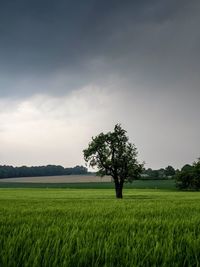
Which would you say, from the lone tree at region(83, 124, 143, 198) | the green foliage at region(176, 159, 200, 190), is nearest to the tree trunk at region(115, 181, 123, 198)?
the lone tree at region(83, 124, 143, 198)

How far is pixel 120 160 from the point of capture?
58.1 metres

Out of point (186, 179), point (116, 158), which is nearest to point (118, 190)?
point (116, 158)

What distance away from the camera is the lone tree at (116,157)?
2263 inches

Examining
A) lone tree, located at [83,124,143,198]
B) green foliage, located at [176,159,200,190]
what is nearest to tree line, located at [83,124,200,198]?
lone tree, located at [83,124,143,198]

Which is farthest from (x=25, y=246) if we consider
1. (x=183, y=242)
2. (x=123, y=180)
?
(x=123, y=180)

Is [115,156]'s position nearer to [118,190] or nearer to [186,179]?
[118,190]

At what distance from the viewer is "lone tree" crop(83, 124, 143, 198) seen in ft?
189

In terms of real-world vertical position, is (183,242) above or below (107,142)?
below

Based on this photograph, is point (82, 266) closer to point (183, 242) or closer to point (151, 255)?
point (151, 255)

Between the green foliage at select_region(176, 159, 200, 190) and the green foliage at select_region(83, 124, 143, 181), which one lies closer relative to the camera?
the green foliage at select_region(83, 124, 143, 181)

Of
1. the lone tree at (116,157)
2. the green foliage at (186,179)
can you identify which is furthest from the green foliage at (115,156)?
the green foliage at (186,179)

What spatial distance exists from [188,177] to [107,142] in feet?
257

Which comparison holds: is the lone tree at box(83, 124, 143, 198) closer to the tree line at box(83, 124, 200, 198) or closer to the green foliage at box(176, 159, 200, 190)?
the tree line at box(83, 124, 200, 198)

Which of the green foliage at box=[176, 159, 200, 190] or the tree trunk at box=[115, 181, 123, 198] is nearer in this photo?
the tree trunk at box=[115, 181, 123, 198]
